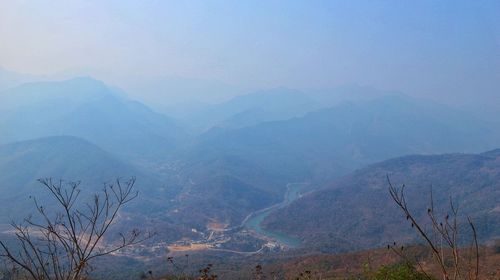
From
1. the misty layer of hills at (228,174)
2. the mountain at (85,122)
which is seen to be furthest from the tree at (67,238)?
the mountain at (85,122)

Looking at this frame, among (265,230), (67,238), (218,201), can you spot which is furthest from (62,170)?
(67,238)

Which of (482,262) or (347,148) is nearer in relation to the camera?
(482,262)

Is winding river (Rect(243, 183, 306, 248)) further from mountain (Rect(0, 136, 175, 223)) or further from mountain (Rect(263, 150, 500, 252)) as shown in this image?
mountain (Rect(0, 136, 175, 223))

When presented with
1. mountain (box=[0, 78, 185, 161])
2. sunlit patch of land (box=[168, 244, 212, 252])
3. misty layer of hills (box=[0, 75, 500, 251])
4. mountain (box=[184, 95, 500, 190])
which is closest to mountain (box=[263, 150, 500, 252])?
misty layer of hills (box=[0, 75, 500, 251])

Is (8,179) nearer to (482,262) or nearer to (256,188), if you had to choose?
(256,188)

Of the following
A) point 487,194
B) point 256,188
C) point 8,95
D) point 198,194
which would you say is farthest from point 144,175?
point 8,95

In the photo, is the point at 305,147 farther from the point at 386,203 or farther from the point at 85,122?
the point at 386,203

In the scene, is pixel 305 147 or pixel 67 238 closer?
pixel 67 238
